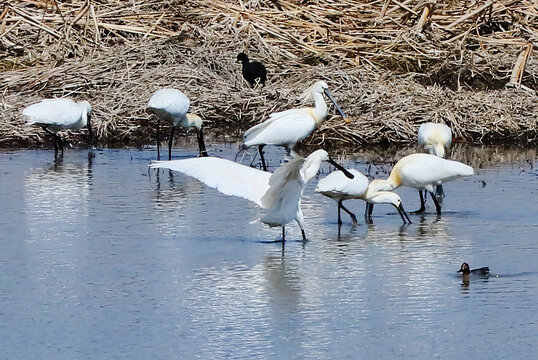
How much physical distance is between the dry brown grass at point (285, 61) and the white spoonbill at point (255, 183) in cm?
570

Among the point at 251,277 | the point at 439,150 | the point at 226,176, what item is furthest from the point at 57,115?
the point at 251,277

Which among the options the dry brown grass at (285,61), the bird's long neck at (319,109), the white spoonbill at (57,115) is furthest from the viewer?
the dry brown grass at (285,61)

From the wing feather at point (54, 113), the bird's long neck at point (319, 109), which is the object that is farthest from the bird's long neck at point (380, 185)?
the wing feather at point (54, 113)

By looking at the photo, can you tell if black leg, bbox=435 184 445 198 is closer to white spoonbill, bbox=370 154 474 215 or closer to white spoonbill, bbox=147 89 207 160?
white spoonbill, bbox=370 154 474 215

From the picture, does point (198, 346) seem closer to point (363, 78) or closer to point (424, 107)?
point (424, 107)

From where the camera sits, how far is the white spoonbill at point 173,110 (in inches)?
535

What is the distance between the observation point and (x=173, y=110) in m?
13.7

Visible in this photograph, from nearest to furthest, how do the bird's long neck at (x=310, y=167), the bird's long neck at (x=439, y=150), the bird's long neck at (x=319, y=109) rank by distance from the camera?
1. the bird's long neck at (x=310, y=167)
2. the bird's long neck at (x=439, y=150)
3. the bird's long neck at (x=319, y=109)

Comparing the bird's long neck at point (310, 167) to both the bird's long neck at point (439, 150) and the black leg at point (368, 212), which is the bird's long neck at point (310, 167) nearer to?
the black leg at point (368, 212)

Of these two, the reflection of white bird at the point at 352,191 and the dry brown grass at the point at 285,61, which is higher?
the dry brown grass at the point at 285,61

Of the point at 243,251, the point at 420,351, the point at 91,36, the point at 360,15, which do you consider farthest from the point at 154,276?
the point at 360,15

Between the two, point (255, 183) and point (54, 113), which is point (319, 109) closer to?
point (54, 113)

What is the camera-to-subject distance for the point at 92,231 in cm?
935

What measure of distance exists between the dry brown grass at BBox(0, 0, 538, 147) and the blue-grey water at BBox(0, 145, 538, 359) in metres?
3.14
